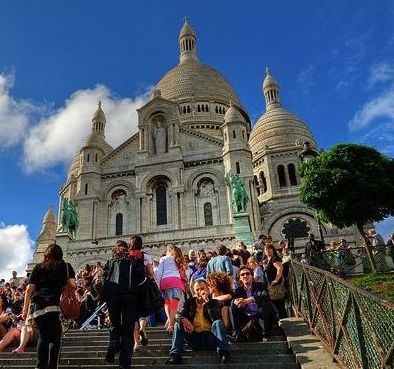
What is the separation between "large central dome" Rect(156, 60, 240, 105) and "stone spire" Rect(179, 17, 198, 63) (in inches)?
153

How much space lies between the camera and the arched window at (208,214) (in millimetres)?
30419

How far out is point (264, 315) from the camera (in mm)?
7980

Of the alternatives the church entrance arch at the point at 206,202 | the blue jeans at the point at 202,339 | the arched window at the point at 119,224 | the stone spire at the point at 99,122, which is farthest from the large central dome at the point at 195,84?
the blue jeans at the point at 202,339

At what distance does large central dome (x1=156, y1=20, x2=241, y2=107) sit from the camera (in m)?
49.9

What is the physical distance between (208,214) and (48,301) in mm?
24974

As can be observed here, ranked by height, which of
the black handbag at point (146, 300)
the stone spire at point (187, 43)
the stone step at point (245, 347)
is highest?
the stone spire at point (187, 43)

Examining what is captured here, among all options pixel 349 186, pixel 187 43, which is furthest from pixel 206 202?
pixel 187 43

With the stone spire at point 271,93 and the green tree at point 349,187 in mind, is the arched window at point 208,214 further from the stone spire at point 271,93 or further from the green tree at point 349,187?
the stone spire at point 271,93

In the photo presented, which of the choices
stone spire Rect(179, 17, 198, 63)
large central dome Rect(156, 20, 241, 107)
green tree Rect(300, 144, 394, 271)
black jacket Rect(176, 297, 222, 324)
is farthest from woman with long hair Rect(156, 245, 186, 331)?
stone spire Rect(179, 17, 198, 63)

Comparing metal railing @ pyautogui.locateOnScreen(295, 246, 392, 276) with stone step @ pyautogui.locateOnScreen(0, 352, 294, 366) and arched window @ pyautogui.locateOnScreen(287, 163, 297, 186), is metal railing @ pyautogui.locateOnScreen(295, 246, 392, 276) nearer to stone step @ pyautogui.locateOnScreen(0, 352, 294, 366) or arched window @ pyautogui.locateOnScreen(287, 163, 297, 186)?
stone step @ pyautogui.locateOnScreen(0, 352, 294, 366)

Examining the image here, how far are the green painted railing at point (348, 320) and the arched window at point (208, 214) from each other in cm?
2207

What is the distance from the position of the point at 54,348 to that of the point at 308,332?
4306 millimetres

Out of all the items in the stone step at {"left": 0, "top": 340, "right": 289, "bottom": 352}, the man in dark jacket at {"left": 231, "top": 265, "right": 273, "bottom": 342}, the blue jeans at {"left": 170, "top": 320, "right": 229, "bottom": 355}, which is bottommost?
the stone step at {"left": 0, "top": 340, "right": 289, "bottom": 352}

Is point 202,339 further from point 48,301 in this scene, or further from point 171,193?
point 171,193
